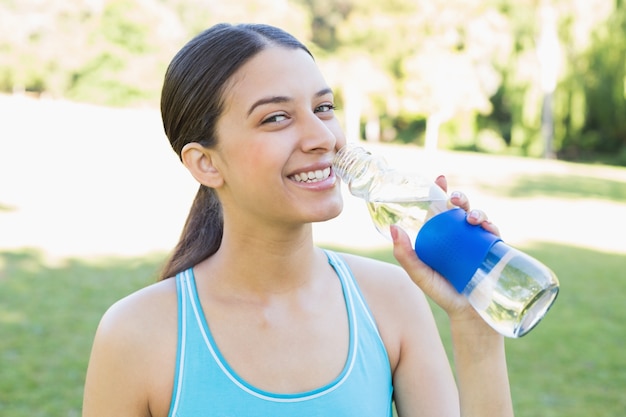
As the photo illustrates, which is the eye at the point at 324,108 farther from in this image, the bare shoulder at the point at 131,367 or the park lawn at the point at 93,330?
the park lawn at the point at 93,330

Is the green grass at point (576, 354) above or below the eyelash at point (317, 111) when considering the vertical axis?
below

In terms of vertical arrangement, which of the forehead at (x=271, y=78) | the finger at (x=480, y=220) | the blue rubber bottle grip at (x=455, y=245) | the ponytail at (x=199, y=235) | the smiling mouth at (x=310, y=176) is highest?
the forehead at (x=271, y=78)

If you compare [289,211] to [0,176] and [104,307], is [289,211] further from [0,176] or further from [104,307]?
[0,176]

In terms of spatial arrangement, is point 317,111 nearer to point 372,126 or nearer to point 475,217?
point 475,217

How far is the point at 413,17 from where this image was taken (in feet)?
115

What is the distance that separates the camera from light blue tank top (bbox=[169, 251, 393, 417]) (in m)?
1.64

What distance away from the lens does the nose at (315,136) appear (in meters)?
1.68

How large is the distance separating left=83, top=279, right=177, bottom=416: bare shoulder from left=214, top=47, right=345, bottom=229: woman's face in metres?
0.39

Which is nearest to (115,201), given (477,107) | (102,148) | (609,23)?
(102,148)

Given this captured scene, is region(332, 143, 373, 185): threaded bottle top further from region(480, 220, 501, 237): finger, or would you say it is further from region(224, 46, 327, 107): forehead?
region(480, 220, 501, 237): finger

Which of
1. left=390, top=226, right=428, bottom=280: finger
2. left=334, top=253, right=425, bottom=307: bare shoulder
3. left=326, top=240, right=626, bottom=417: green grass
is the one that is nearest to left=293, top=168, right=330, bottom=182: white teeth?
left=390, top=226, right=428, bottom=280: finger

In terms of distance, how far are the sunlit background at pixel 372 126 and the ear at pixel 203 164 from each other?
3559 mm

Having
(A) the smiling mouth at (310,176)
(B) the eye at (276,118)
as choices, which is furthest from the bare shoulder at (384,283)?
(B) the eye at (276,118)

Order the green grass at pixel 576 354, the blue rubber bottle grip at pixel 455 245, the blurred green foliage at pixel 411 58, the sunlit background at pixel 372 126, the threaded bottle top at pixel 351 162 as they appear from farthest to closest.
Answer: the blurred green foliage at pixel 411 58 → the sunlit background at pixel 372 126 → the green grass at pixel 576 354 → the threaded bottle top at pixel 351 162 → the blue rubber bottle grip at pixel 455 245
